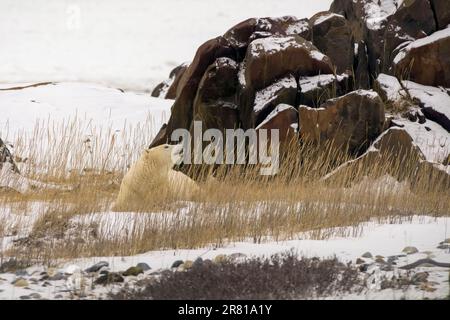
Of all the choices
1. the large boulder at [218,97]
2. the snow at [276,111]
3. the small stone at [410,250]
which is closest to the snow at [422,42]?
the snow at [276,111]

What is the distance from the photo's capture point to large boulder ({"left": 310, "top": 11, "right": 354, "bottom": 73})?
12461 millimetres

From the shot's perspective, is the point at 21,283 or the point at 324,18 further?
the point at 324,18

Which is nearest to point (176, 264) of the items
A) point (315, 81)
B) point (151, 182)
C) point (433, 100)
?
point (151, 182)

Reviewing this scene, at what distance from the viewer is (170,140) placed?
11938 mm

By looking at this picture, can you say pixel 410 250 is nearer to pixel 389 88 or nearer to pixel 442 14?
pixel 389 88

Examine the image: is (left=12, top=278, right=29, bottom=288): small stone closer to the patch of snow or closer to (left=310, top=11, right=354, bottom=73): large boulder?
the patch of snow

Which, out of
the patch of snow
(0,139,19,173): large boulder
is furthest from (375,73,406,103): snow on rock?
(0,139,19,173): large boulder

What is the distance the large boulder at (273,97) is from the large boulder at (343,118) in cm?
64

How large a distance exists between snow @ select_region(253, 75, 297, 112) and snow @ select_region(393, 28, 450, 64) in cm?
236

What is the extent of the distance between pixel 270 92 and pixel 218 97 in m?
1.00

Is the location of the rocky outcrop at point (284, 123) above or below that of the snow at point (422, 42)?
below

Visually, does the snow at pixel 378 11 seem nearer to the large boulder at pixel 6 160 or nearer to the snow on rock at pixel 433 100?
the snow on rock at pixel 433 100

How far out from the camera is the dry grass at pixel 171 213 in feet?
18.8

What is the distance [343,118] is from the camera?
10.6 meters
